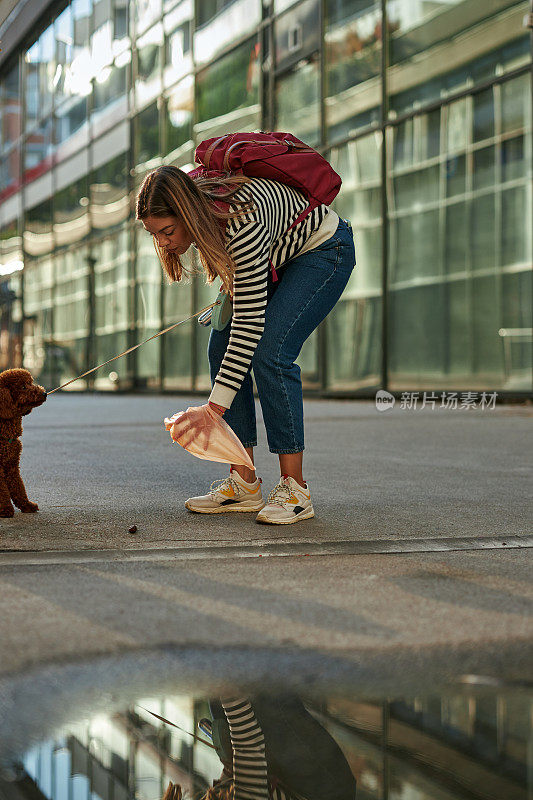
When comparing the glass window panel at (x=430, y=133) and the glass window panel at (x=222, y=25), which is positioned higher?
the glass window panel at (x=222, y=25)

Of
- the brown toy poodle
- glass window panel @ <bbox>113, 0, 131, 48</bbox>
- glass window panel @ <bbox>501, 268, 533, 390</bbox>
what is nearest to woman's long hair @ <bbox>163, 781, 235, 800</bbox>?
the brown toy poodle

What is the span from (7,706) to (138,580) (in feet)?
3.01

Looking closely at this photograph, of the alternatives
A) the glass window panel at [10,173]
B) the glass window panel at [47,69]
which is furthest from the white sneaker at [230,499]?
the glass window panel at [10,173]

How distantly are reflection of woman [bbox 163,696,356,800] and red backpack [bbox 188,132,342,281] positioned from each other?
84.7 inches

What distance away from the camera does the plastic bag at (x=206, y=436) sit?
3.30 metres

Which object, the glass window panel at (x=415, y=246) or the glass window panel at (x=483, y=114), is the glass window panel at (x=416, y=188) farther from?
the glass window panel at (x=483, y=114)

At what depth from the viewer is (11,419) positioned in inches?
136

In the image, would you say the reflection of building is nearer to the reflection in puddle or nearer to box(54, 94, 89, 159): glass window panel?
box(54, 94, 89, 159): glass window panel

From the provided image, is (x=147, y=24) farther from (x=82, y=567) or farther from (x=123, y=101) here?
(x=82, y=567)

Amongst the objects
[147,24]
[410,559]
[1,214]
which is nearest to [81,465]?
[410,559]

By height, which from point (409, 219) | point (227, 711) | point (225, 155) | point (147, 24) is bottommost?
point (227, 711)

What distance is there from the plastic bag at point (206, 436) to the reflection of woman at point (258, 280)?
2.6 inches

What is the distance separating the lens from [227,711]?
1661 millimetres

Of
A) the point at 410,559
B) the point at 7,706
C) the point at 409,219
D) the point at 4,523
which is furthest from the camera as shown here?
the point at 409,219
